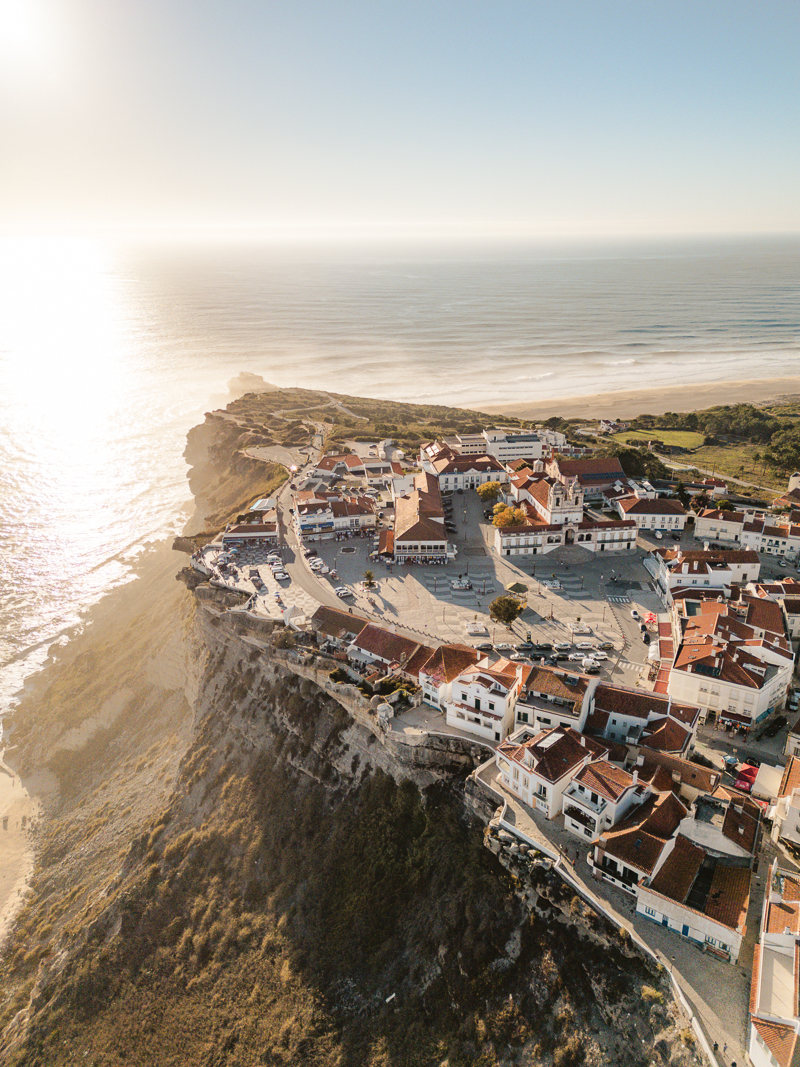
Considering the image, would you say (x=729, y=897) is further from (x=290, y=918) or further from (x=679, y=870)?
(x=290, y=918)

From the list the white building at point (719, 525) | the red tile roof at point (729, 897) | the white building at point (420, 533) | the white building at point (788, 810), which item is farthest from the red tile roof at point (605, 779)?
the white building at point (719, 525)

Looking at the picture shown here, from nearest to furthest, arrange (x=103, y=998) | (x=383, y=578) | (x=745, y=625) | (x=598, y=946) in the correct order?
(x=598, y=946) < (x=103, y=998) < (x=745, y=625) < (x=383, y=578)

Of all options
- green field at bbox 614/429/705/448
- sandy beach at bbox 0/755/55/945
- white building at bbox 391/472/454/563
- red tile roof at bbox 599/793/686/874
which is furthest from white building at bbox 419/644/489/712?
green field at bbox 614/429/705/448

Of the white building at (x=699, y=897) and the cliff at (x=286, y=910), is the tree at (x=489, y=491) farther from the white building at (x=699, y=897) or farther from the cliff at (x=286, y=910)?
the white building at (x=699, y=897)

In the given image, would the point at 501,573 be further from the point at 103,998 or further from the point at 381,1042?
the point at 103,998

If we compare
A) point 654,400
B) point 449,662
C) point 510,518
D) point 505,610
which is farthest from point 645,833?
point 654,400

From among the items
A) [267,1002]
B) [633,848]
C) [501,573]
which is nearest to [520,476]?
[501,573]

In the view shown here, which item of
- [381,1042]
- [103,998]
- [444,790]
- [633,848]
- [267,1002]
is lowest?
[103,998]

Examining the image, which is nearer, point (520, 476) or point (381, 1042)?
point (381, 1042)

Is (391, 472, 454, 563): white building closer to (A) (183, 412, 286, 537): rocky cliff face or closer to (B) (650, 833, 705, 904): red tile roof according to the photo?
(A) (183, 412, 286, 537): rocky cliff face
